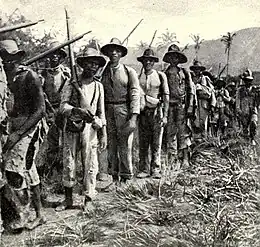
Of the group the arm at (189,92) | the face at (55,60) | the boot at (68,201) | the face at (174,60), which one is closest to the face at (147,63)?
the face at (174,60)

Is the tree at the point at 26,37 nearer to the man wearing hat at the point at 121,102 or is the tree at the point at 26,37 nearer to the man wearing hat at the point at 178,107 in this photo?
the man wearing hat at the point at 121,102

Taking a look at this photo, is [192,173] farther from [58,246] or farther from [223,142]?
[58,246]

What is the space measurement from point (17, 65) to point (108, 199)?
67.8 inches

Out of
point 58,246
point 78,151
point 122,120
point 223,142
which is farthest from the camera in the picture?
point 223,142

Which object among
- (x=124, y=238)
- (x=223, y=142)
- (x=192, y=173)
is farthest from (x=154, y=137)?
(x=124, y=238)

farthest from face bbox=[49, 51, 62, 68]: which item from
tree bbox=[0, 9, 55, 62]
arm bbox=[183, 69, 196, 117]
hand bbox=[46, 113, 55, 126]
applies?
arm bbox=[183, 69, 196, 117]

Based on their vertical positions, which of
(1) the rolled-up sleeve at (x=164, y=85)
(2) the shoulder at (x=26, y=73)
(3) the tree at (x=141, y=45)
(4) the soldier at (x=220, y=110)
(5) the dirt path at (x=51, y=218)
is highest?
(2) the shoulder at (x=26, y=73)

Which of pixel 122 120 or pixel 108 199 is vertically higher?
pixel 122 120

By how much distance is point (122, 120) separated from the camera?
20.5 ft

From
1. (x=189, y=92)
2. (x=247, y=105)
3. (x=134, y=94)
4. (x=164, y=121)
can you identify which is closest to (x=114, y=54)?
(x=134, y=94)

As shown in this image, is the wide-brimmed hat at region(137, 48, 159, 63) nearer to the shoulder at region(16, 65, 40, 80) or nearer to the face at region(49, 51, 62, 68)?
the face at region(49, 51, 62, 68)

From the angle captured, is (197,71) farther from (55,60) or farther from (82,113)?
(82,113)

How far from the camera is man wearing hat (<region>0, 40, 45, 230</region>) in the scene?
4621 millimetres

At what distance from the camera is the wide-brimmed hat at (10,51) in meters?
4.65
